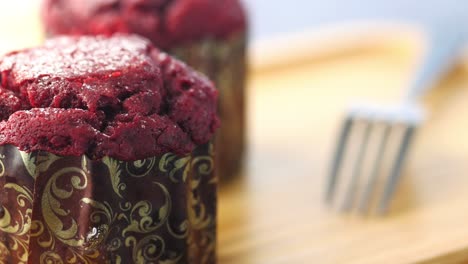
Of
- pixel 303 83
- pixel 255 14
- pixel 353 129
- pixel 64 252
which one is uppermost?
pixel 64 252

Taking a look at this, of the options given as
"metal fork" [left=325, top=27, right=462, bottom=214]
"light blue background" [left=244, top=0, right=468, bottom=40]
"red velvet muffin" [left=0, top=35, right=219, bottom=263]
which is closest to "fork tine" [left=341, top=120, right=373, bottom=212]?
"metal fork" [left=325, top=27, right=462, bottom=214]

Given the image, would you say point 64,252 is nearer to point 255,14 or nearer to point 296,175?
point 296,175

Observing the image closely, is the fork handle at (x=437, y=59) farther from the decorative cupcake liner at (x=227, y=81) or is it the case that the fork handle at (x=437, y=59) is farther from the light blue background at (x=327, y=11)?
the light blue background at (x=327, y=11)

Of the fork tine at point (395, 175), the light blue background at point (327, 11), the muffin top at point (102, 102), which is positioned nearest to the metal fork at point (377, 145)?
the fork tine at point (395, 175)

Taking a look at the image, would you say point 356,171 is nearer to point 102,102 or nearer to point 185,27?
point 185,27

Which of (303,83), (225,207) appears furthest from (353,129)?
(303,83)

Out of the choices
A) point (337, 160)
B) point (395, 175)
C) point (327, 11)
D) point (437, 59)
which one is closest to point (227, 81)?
point (337, 160)

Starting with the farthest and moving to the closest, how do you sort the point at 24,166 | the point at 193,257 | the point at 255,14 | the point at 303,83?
the point at 255,14 → the point at 303,83 → the point at 193,257 → the point at 24,166
